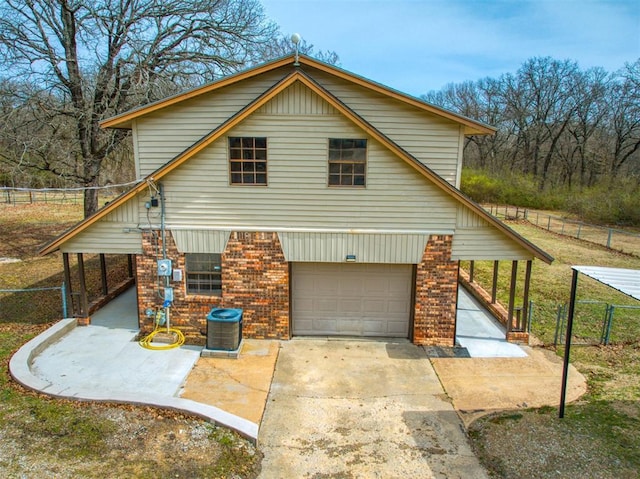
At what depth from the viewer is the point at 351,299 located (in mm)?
10453

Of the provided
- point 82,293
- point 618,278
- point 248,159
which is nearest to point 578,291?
point 618,278

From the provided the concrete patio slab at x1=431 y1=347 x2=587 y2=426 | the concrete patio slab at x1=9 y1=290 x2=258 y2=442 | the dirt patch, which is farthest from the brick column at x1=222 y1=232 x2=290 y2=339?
the dirt patch

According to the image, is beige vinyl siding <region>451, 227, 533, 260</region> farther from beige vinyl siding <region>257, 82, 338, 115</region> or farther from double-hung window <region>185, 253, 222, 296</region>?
double-hung window <region>185, 253, 222, 296</region>

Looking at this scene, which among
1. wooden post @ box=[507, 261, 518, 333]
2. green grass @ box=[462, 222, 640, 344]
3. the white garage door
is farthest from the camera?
green grass @ box=[462, 222, 640, 344]

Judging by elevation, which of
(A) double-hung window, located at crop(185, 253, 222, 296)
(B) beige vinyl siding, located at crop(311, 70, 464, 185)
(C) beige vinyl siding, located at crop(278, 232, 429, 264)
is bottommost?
(A) double-hung window, located at crop(185, 253, 222, 296)

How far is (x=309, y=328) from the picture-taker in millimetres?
10570

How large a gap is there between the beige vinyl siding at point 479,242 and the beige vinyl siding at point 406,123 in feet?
4.71

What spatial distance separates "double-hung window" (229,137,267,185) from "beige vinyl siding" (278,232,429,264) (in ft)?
4.80

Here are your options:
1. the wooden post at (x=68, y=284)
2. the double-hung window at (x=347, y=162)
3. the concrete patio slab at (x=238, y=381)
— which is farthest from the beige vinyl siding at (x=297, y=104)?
the wooden post at (x=68, y=284)

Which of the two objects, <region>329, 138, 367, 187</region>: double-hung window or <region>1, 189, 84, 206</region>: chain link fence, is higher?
<region>329, 138, 367, 187</region>: double-hung window

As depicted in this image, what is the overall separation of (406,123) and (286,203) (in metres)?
3.33

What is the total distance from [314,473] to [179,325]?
18.4ft

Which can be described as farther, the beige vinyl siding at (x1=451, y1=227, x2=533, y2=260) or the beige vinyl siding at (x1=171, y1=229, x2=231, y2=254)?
the beige vinyl siding at (x1=171, y1=229, x2=231, y2=254)

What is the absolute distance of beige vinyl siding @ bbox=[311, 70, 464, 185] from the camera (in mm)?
9680
